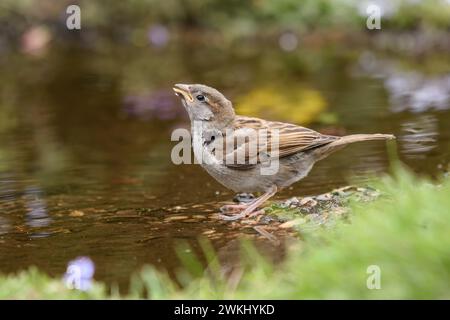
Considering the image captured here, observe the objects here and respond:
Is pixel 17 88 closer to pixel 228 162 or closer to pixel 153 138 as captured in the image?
pixel 153 138

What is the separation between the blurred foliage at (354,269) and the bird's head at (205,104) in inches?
68.4

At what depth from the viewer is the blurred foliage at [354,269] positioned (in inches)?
155

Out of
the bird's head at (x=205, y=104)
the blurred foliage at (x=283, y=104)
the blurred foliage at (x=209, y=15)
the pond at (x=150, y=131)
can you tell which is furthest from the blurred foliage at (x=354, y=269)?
the blurred foliage at (x=209, y=15)

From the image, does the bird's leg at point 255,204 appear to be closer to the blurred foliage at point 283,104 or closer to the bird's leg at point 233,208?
the bird's leg at point 233,208

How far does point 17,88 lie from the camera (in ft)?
42.1

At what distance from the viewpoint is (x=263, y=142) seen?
6.39 m

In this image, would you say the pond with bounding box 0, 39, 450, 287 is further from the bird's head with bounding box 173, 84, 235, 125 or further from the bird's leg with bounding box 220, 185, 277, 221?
the bird's head with bounding box 173, 84, 235, 125

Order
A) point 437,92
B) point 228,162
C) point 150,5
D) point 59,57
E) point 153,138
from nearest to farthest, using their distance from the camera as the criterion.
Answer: point 228,162 → point 153,138 → point 437,92 → point 59,57 → point 150,5

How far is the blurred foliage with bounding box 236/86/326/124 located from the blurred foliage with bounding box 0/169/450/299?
5.58 meters

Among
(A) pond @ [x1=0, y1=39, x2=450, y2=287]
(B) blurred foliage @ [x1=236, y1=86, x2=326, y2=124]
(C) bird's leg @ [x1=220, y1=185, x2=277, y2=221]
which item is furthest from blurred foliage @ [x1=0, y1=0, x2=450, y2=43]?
(C) bird's leg @ [x1=220, y1=185, x2=277, y2=221]

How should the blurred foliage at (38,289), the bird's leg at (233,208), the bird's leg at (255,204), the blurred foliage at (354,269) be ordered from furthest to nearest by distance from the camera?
the bird's leg at (233,208), the bird's leg at (255,204), the blurred foliage at (38,289), the blurred foliage at (354,269)

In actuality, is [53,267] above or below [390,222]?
below

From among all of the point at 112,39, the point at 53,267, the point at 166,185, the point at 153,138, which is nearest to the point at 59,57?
the point at 112,39

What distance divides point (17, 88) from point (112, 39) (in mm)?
4536
